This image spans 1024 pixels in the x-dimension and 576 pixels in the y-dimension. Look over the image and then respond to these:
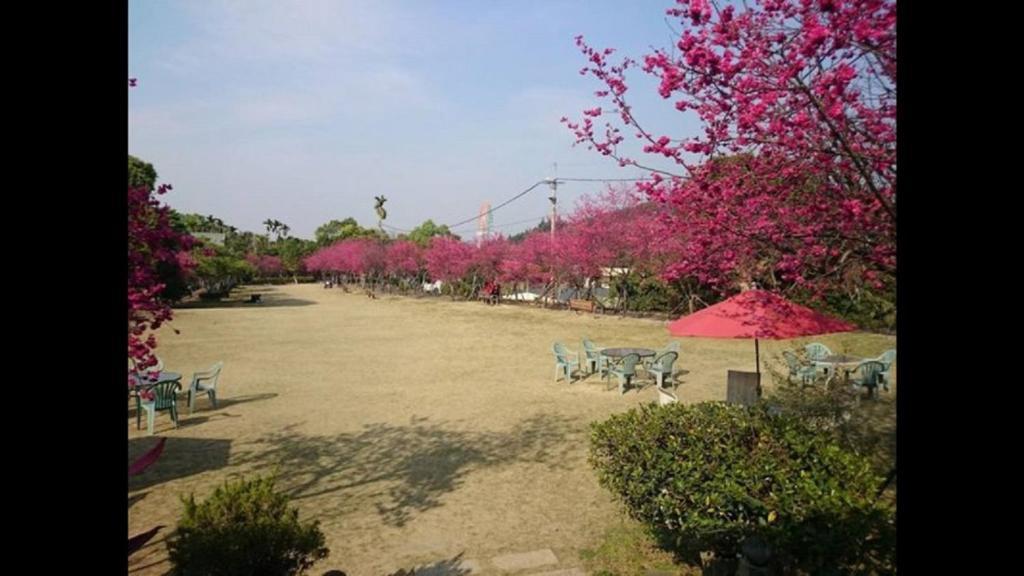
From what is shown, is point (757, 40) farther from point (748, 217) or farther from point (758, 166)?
point (748, 217)

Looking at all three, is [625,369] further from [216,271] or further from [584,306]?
[216,271]

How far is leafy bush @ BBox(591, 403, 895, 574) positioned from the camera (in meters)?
2.77

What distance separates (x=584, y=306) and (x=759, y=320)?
24946 mm

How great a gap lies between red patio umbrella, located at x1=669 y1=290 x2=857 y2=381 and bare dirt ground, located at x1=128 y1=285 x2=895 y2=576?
227 centimetres

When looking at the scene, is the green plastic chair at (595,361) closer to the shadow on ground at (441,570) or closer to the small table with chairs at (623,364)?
the small table with chairs at (623,364)

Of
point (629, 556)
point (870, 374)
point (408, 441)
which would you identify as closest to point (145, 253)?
point (629, 556)

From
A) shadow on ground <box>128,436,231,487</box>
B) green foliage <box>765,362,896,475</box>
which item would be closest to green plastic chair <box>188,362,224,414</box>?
shadow on ground <box>128,436,231,487</box>

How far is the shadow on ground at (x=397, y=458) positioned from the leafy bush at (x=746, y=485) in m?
2.48

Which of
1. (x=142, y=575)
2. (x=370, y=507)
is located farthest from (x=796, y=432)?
(x=142, y=575)

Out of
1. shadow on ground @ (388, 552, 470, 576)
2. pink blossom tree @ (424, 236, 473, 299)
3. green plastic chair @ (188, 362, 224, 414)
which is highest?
pink blossom tree @ (424, 236, 473, 299)

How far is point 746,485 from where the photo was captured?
3393mm

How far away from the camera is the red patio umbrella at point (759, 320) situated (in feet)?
16.9

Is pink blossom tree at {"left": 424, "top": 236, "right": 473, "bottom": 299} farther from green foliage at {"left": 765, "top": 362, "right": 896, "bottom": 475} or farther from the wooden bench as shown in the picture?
green foliage at {"left": 765, "top": 362, "right": 896, "bottom": 475}

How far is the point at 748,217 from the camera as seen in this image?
356cm
